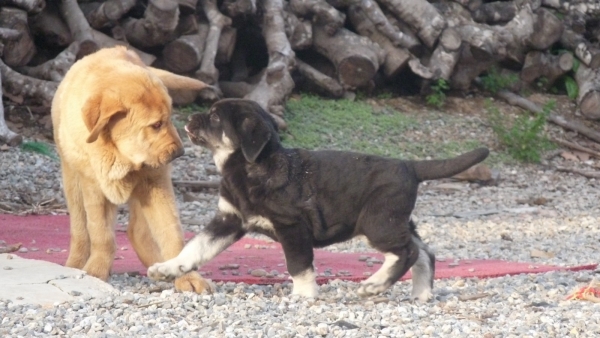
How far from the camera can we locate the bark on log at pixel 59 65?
38.7ft

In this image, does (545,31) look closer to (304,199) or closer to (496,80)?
(496,80)

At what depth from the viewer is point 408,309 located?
5.36 meters

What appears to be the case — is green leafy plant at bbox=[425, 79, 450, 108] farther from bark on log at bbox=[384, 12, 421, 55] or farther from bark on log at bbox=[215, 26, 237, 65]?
bark on log at bbox=[215, 26, 237, 65]

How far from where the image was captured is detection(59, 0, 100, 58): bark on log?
11797 mm

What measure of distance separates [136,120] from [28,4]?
6.50 metres

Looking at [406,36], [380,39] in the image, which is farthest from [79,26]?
[406,36]

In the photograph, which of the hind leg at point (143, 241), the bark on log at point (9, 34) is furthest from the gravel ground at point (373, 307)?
the bark on log at point (9, 34)

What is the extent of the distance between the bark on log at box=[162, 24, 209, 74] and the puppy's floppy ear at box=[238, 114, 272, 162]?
7.02 meters

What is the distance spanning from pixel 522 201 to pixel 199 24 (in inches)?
189

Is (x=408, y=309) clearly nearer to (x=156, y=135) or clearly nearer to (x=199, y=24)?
(x=156, y=135)

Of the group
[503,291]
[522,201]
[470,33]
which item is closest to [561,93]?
[470,33]

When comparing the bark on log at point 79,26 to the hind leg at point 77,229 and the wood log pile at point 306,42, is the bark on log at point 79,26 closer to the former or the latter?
the wood log pile at point 306,42

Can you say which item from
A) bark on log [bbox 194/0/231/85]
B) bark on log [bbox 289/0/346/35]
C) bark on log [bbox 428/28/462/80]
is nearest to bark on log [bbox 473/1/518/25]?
bark on log [bbox 428/28/462/80]

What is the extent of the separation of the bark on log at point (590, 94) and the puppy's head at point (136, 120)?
10.6 m
